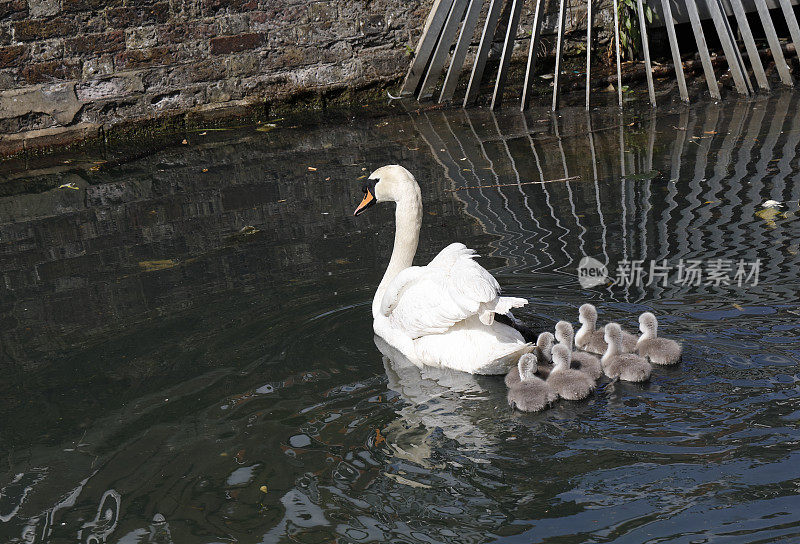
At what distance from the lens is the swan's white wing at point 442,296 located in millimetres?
4195

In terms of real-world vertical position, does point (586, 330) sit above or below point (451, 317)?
below

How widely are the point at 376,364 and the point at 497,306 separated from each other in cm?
85

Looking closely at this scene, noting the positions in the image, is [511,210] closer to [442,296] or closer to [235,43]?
[442,296]

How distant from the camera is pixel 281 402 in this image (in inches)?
167

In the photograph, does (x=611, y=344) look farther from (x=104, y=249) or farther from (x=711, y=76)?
(x=711, y=76)

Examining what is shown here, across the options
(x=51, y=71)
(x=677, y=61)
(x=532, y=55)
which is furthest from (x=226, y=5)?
(x=677, y=61)

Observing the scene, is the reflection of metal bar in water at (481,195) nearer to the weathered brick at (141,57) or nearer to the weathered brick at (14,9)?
the weathered brick at (141,57)

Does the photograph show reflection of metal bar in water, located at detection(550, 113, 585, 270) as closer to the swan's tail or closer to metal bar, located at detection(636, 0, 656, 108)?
metal bar, located at detection(636, 0, 656, 108)

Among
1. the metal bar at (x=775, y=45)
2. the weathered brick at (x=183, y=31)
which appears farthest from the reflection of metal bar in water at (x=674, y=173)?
the weathered brick at (x=183, y=31)

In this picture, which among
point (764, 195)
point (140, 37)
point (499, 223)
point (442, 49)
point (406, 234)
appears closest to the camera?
point (406, 234)

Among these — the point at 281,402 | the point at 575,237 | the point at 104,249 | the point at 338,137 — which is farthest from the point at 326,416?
the point at 338,137

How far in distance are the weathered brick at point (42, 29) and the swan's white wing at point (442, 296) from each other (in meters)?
6.91

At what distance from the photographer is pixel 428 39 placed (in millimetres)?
10641

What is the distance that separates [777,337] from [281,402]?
→ 92.0 inches
